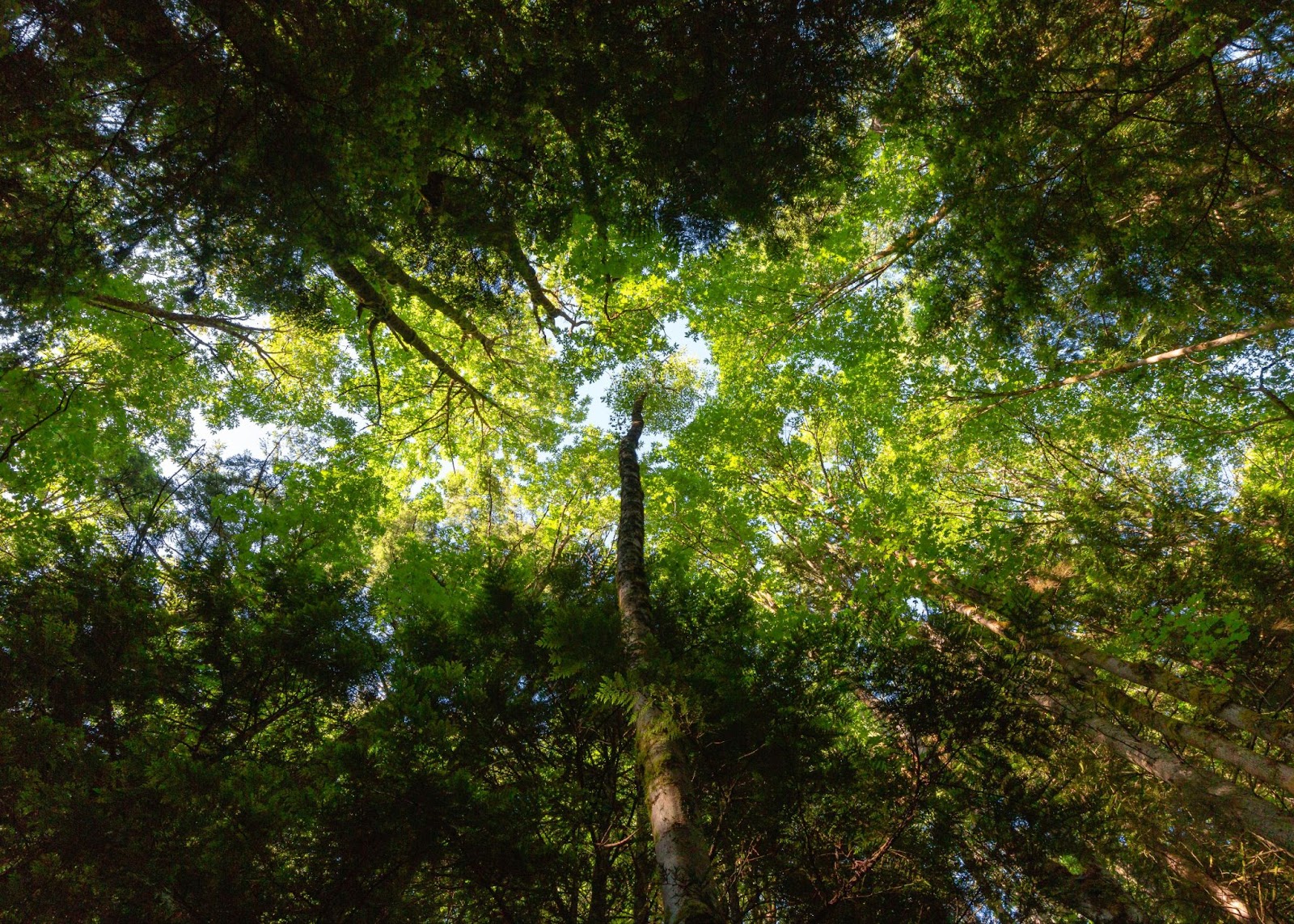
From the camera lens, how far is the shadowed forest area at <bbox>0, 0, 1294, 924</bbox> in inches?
140

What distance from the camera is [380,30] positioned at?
3281 mm

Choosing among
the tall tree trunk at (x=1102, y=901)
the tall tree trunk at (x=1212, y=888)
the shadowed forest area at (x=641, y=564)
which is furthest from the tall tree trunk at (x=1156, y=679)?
the tall tree trunk at (x=1102, y=901)

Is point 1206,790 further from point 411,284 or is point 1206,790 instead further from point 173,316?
point 173,316

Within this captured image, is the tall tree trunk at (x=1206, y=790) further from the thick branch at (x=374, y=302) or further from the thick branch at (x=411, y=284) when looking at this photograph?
the thick branch at (x=374, y=302)

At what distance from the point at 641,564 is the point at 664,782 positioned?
2.39m

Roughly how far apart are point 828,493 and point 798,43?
9072 mm

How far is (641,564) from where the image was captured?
5633mm

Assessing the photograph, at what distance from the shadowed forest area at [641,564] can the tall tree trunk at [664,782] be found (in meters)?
0.03

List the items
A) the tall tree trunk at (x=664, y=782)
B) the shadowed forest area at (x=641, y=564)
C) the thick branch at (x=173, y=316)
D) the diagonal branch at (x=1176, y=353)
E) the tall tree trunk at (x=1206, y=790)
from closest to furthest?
the tall tree trunk at (x=664, y=782), the shadowed forest area at (x=641, y=564), the tall tree trunk at (x=1206, y=790), the diagonal branch at (x=1176, y=353), the thick branch at (x=173, y=316)

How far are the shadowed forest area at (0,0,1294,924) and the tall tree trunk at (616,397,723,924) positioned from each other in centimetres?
3

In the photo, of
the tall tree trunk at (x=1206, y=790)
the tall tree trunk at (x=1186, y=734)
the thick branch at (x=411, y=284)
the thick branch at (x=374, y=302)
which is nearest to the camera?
the tall tree trunk at (x=1206, y=790)

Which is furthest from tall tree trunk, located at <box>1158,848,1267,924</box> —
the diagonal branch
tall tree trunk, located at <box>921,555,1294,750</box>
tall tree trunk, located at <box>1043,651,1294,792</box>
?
the diagonal branch

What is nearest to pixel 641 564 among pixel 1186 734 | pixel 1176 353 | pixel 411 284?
pixel 411 284

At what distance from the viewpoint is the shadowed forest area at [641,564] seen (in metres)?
3.56
